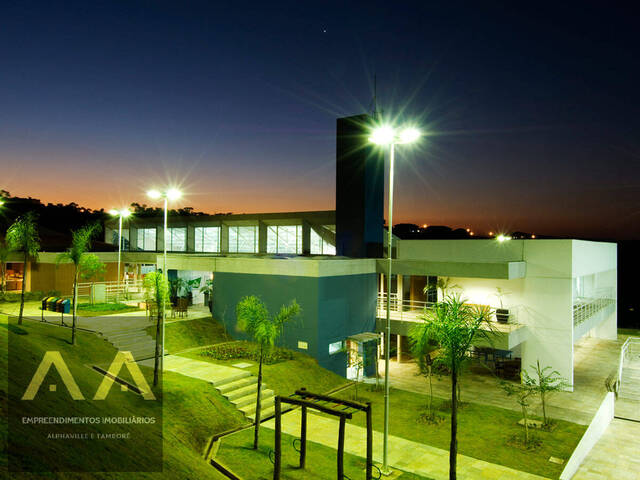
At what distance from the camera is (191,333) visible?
22.3m

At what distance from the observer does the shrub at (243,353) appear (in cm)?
1955

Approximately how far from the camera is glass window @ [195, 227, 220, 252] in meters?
35.2

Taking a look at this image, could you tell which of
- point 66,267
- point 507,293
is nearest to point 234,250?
point 66,267

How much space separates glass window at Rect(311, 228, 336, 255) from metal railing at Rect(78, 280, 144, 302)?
12.4 m

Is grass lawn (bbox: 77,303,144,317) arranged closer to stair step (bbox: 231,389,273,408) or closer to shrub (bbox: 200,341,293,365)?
shrub (bbox: 200,341,293,365)

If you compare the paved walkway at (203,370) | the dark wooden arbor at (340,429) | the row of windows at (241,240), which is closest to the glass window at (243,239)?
the row of windows at (241,240)

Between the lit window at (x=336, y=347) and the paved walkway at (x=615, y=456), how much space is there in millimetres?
10778

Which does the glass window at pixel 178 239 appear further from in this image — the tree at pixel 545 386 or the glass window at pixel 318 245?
the tree at pixel 545 386

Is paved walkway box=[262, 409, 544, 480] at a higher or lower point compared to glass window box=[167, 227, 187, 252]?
lower

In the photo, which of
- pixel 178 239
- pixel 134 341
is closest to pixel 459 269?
pixel 134 341

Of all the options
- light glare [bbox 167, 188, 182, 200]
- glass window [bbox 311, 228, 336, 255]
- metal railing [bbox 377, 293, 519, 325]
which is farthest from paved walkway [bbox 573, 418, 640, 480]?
glass window [bbox 311, 228, 336, 255]

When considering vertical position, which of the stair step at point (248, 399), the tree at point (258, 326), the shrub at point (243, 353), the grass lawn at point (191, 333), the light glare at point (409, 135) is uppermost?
the light glare at point (409, 135)

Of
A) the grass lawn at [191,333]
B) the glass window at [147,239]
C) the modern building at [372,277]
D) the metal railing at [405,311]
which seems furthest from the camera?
the glass window at [147,239]

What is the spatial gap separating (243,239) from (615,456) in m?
26.1
